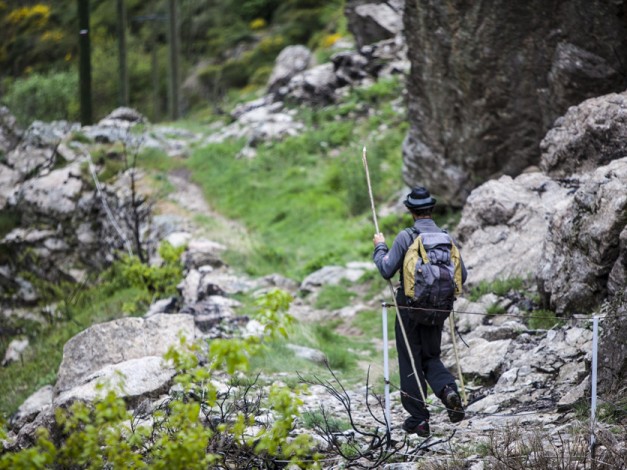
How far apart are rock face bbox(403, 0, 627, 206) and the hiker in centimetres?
520

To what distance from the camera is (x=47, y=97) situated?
3128 centimetres

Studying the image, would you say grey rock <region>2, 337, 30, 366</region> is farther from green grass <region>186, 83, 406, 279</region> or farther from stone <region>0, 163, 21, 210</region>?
stone <region>0, 163, 21, 210</region>

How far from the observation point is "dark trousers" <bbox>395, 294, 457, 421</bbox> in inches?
238

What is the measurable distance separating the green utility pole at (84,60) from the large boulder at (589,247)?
1905 cm

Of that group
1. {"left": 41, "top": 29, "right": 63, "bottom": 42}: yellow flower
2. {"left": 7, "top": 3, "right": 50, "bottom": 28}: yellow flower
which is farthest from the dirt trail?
{"left": 41, "top": 29, "right": 63, "bottom": 42}: yellow flower

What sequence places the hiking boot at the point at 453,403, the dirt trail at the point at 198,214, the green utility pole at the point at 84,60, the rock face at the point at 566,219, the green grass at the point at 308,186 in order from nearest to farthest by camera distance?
the hiking boot at the point at 453,403, the rock face at the point at 566,219, the green grass at the point at 308,186, the dirt trail at the point at 198,214, the green utility pole at the point at 84,60

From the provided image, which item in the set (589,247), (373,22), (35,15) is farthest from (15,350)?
(35,15)

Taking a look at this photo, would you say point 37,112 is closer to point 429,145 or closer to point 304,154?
point 304,154

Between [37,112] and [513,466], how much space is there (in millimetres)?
29831

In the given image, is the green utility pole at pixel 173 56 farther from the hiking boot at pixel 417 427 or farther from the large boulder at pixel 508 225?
the hiking boot at pixel 417 427

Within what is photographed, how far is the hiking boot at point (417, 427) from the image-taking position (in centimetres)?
600

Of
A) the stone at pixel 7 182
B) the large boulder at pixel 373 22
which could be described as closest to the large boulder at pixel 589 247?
the stone at pixel 7 182

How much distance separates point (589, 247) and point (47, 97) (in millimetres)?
28641

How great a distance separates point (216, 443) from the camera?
17.4 feet
